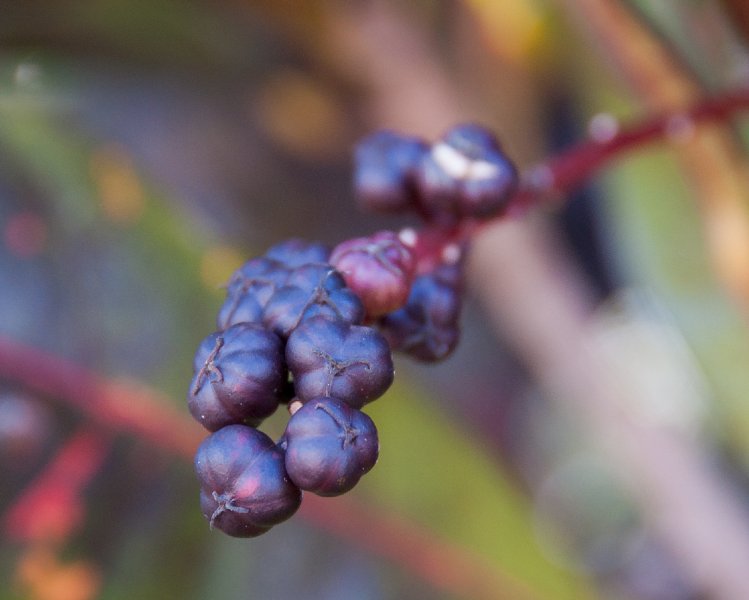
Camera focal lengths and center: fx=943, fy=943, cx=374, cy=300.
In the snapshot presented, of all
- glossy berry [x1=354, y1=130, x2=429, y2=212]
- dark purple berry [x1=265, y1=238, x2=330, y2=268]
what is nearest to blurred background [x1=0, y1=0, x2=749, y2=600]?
glossy berry [x1=354, y1=130, x2=429, y2=212]

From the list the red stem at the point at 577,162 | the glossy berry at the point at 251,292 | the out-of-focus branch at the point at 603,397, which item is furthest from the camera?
the out-of-focus branch at the point at 603,397

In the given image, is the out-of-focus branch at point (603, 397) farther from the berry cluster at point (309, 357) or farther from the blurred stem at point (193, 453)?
the berry cluster at point (309, 357)

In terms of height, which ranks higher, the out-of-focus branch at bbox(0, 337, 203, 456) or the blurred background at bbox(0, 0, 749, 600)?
the blurred background at bbox(0, 0, 749, 600)

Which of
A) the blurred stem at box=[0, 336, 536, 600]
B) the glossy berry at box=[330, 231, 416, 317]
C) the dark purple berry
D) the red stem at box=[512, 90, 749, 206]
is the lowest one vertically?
the glossy berry at box=[330, 231, 416, 317]

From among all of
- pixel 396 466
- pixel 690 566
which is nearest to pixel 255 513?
pixel 396 466

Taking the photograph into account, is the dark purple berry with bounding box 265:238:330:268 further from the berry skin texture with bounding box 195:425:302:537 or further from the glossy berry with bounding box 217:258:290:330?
the berry skin texture with bounding box 195:425:302:537

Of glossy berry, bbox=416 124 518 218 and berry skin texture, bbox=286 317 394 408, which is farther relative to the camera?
glossy berry, bbox=416 124 518 218

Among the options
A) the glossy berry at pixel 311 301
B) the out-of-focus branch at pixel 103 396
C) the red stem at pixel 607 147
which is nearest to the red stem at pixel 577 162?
the red stem at pixel 607 147

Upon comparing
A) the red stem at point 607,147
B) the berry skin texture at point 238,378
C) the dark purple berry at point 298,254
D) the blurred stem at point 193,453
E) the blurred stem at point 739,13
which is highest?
the blurred stem at point 739,13

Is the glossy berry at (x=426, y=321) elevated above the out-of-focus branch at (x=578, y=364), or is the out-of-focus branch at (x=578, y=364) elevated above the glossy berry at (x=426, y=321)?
the out-of-focus branch at (x=578, y=364)
